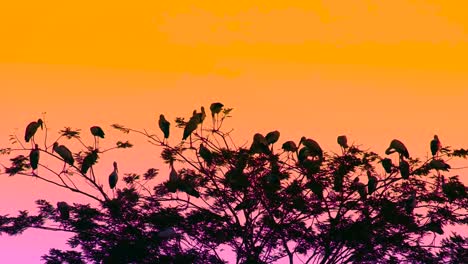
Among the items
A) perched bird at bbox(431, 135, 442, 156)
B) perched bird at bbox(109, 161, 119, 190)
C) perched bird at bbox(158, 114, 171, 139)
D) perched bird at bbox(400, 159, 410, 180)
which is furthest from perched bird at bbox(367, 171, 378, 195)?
perched bird at bbox(109, 161, 119, 190)

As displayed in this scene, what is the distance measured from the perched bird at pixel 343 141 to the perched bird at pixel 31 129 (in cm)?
688

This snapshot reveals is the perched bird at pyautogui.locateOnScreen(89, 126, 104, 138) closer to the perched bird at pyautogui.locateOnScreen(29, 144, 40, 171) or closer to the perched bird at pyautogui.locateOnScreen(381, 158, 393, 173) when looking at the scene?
the perched bird at pyautogui.locateOnScreen(29, 144, 40, 171)

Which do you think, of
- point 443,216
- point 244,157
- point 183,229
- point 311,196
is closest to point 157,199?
point 183,229

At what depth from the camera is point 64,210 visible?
64.6ft

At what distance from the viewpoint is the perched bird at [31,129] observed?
1888cm

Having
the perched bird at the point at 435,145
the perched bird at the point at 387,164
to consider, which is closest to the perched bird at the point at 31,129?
the perched bird at the point at 387,164

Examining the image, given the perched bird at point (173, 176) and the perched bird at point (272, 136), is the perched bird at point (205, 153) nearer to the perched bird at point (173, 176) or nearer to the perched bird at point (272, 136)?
the perched bird at point (173, 176)

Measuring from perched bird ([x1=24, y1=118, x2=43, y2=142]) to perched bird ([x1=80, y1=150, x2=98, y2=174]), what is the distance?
1.29 m

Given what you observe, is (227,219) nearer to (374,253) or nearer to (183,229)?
(183,229)

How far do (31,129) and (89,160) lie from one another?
147 cm

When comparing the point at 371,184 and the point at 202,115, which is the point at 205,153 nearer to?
the point at 202,115

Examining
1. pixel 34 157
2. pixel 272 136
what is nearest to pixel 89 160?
pixel 34 157

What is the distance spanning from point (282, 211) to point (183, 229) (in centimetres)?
245

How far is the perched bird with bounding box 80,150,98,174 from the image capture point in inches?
750
